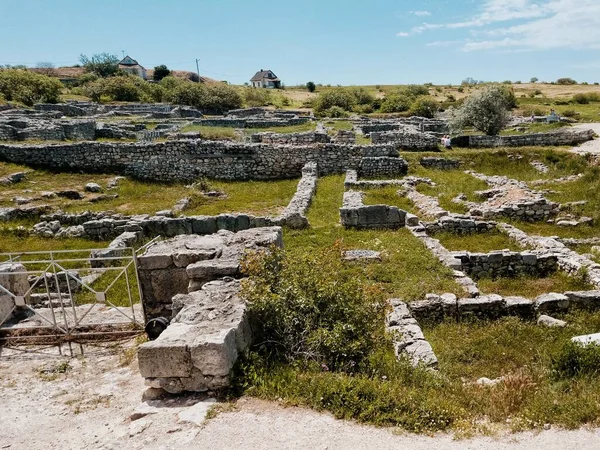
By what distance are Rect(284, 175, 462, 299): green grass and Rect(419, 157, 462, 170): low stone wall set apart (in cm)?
824

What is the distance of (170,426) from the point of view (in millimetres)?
4484

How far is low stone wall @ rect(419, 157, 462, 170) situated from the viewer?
2411cm

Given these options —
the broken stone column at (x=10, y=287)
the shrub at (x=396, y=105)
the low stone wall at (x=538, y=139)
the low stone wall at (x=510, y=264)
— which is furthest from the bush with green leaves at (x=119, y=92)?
the low stone wall at (x=510, y=264)

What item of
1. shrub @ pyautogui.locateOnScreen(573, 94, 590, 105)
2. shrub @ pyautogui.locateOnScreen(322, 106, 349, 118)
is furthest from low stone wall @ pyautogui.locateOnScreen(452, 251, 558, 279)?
shrub @ pyautogui.locateOnScreen(573, 94, 590, 105)

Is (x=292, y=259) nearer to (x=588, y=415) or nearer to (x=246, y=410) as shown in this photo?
(x=246, y=410)

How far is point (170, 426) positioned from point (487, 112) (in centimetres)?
3257

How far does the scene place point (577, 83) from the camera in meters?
81.1

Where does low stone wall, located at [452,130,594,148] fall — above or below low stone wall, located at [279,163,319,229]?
above

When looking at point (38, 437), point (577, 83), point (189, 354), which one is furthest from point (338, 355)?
point (577, 83)

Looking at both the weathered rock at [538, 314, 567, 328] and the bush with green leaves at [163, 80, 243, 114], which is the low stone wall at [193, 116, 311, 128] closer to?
the bush with green leaves at [163, 80, 243, 114]

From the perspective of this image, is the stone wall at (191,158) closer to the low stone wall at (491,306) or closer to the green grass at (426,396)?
the low stone wall at (491,306)

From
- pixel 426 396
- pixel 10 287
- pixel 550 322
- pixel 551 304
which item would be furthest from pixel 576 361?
pixel 10 287

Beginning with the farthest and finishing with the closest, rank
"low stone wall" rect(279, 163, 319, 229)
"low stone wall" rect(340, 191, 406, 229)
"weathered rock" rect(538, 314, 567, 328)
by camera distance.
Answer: "low stone wall" rect(340, 191, 406, 229) < "low stone wall" rect(279, 163, 319, 229) < "weathered rock" rect(538, 314, 567, 328)

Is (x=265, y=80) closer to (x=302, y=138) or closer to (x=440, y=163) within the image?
(x=302, y=138)
